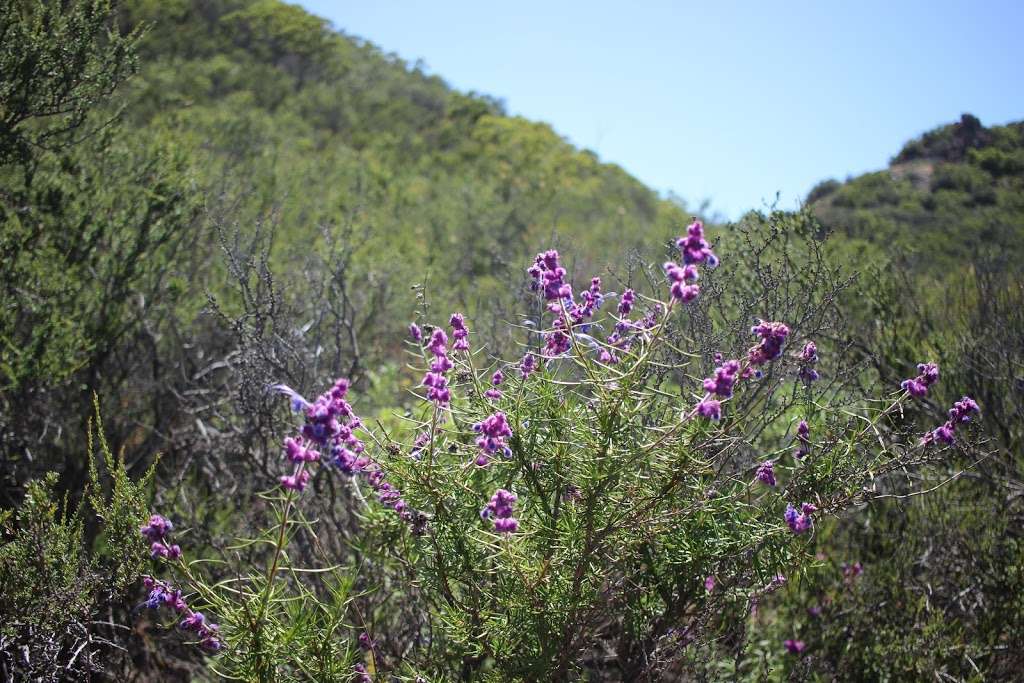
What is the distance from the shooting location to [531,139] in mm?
24047

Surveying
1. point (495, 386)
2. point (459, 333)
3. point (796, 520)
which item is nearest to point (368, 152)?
point (495, 386)

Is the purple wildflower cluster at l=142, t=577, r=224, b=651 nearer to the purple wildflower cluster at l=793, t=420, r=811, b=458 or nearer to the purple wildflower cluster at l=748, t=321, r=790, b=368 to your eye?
the purple wildflower cluster at l=748, t=321, r=790, b=368

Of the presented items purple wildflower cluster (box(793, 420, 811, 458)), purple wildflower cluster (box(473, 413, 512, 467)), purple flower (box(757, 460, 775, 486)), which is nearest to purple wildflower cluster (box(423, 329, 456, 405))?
purple wildflower cluster (box(473, 413, 512, 467))

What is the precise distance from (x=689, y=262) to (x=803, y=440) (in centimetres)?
109

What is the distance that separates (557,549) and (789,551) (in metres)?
0.98

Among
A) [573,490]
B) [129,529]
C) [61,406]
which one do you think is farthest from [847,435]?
[61,406]

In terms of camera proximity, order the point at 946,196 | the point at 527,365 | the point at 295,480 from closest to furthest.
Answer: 1. the point at 295,480
2. the point at 527,365
3. the point at 946,196

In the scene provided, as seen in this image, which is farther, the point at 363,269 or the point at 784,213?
the point at 363,269

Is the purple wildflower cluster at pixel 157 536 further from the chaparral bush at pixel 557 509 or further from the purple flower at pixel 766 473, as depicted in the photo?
the purple flower at pixel 766 473

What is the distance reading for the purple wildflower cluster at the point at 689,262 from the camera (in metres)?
2.03

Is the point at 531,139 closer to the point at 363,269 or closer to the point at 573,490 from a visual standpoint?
the point at 363,269

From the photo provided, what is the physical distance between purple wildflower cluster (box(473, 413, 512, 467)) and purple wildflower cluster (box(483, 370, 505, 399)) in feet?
0.71

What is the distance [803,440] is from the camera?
282cm

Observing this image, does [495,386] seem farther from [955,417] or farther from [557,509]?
[955,417]
